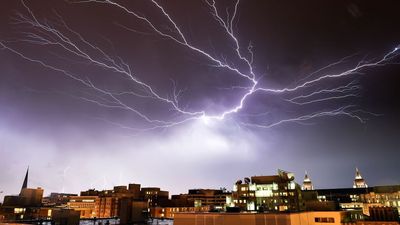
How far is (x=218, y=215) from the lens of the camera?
2612 cm

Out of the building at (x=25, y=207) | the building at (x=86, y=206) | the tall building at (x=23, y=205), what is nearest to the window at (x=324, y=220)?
the building at (x=25, y=207)

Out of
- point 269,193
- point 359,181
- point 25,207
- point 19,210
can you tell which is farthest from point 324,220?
point 359,181

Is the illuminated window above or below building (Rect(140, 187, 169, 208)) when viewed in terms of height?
below

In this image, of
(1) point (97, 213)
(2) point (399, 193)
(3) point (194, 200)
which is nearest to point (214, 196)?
(3) point (194, 200)

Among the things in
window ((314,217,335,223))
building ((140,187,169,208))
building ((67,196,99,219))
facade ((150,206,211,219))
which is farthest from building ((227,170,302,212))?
building ((67,196,99,219))

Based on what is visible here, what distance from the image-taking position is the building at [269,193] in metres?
68.0

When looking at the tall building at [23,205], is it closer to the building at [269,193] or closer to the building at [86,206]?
the building at [86,206]

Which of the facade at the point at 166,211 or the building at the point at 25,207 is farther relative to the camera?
the facade at the point at 166,211

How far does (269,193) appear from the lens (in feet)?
232

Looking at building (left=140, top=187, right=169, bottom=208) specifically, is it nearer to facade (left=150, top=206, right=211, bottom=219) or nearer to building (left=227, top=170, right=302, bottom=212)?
facade (left=150, top=206, right=211, bottom=219)

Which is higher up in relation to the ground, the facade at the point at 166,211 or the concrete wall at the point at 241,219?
the concrete wall at the point at 241,219

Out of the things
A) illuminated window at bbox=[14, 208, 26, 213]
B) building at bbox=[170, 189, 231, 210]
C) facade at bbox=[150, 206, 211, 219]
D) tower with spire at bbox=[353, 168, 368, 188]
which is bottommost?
facade at bbox=[150, 206, 211, 219]

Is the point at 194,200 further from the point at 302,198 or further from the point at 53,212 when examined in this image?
the point at 53,212

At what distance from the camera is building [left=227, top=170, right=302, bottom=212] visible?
223ft
